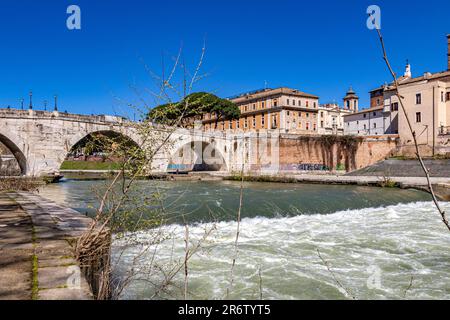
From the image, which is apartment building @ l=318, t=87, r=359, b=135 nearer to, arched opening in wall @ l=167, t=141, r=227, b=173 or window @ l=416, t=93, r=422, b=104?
window @ l=416, t=93, r=422, b=104

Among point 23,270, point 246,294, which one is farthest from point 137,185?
point 246,294

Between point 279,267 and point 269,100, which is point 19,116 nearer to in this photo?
point 279,267

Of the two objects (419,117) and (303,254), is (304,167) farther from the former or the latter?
(303,254)

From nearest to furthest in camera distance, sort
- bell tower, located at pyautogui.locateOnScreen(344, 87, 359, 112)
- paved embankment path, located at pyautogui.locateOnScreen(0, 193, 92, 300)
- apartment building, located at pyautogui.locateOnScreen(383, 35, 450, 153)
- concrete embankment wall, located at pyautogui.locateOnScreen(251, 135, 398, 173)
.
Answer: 1. paved embankment path, located at pyautogui.locateOnScreen(0, 193, 92, 300)
2. apartment building, located at pyautogui.locateOnScreen(383, 35, 450, 153)
3. concrete embankment wall, located at pyautogui.locateOnScreen(251, 135, 398, 173)
4. bell tower, located at pyautogui.locateOnScreen(344, 87, 359, 112)

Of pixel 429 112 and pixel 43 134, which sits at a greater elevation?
pixel 429 112

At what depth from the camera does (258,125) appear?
63750 millimetres

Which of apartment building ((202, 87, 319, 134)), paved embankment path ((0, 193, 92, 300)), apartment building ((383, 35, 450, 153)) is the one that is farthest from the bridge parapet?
apartment building ((202, 87, 319, 134))

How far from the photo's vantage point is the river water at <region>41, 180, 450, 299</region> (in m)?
5.83

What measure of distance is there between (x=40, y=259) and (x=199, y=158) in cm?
4765

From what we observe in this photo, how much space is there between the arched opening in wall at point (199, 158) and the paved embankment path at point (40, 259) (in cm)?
3640

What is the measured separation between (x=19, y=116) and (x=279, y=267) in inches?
1050

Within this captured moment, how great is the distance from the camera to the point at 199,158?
50.9 m

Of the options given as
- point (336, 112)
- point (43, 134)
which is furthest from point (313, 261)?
point (336, 112)

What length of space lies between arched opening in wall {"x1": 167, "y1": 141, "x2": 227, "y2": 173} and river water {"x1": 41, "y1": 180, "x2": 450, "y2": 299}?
99.5 ft
